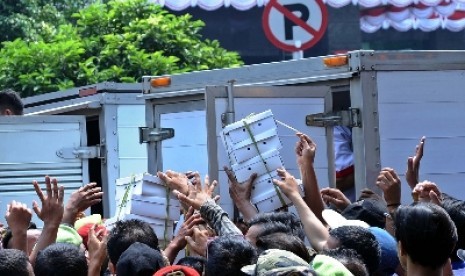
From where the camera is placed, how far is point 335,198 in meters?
8.48

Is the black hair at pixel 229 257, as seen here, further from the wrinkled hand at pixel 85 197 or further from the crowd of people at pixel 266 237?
the wrinkled hand at pixel 85 197

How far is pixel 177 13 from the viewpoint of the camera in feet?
86.1

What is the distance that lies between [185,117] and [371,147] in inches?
62.3

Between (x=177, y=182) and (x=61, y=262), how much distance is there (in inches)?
78.5

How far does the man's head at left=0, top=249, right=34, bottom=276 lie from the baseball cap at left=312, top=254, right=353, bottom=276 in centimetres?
142

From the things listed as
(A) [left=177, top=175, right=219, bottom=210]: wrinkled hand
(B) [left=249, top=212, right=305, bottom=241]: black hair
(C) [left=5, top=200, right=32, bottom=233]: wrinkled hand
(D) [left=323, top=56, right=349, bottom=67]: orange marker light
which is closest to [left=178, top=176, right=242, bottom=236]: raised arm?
(A) [left=177, top=175, right=219, bottom=210]: wrinkled hand

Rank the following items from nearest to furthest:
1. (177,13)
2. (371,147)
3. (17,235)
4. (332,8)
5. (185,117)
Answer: (17,235), (371,147), (185,117), (177,13), (332,8)

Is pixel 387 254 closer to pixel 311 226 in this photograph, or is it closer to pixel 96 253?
pixel 311 226

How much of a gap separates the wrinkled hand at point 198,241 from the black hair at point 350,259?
4.94ft

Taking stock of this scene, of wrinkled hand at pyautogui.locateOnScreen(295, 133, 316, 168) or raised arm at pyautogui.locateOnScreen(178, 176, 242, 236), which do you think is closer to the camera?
raised arm at pyautogui.locateOnScreen(178, 176, 242, 236)

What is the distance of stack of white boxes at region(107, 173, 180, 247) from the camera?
8594 millimetres

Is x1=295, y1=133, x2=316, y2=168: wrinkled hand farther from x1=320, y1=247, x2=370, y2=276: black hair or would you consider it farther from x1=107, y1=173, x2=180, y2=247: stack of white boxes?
x1=320, y1=247, x2=370, y2=276: black hair

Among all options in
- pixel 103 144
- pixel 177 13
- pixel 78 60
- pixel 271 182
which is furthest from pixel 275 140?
pixel 177 13

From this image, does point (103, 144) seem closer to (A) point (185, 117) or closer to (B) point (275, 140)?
(A) point (185, 117)
